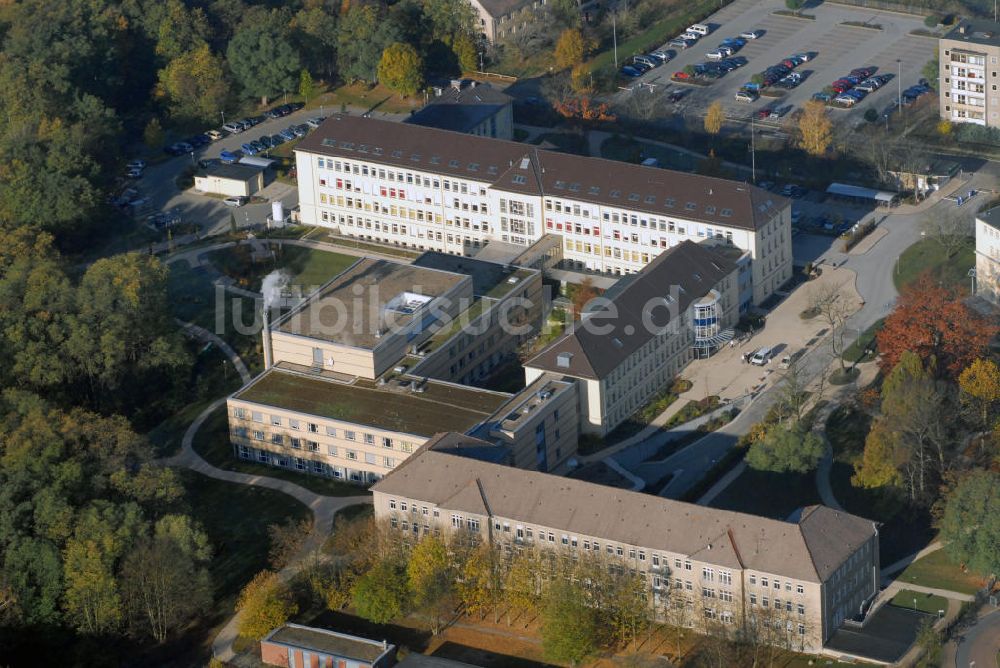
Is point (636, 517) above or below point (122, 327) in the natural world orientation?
below

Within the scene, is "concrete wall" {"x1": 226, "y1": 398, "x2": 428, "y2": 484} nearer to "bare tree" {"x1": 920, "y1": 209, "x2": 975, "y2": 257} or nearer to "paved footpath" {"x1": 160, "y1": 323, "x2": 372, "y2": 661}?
"paved footpath" {"x1": 160, "y1": 323, "x2": 372, "y2": 661}

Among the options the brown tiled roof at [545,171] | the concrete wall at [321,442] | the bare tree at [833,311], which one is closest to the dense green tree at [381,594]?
the concrete wall at [321,442]

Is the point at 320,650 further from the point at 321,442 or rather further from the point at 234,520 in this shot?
the point at 321,442

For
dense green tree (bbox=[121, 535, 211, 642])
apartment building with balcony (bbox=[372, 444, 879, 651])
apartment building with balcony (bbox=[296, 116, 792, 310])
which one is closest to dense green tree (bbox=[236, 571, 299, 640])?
dense green tree (bbox=[121, 535, 211, 642])

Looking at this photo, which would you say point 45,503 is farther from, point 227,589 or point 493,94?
point 493,94

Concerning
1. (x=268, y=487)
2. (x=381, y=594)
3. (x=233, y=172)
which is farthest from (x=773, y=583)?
(x=233, y=172)

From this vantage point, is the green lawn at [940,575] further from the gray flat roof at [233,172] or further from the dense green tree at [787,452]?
the gray flat roof at [233,172]
